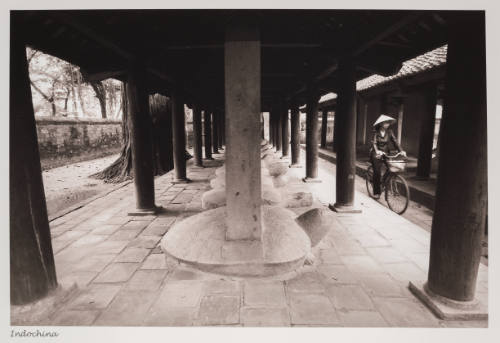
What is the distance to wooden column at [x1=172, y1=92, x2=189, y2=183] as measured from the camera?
312 inches

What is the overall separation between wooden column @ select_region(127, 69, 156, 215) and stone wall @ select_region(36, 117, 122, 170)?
10199 millimetres

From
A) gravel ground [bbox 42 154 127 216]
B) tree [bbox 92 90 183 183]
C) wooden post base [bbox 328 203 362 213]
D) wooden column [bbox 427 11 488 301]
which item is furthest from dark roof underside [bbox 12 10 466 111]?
tree [bbox 92 90 183 183]

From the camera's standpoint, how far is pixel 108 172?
1015cm

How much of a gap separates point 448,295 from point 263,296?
153 cm

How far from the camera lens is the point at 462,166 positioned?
2.27 m

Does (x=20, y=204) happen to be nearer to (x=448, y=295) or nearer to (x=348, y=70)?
(x=448, y=295)

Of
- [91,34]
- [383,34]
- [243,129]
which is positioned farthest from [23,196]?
[383,34]

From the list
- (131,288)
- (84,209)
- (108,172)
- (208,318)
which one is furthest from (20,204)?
(108,172)

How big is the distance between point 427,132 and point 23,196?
9.22 meters

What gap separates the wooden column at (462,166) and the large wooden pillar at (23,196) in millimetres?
3235

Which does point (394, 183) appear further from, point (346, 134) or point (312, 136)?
point (312, 136)

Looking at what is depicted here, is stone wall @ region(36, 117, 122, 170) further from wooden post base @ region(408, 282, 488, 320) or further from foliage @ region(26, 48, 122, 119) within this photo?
wooden post base @ region(408, 282, 488, 320)

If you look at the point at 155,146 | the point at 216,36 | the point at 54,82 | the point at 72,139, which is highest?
the point at 54,82

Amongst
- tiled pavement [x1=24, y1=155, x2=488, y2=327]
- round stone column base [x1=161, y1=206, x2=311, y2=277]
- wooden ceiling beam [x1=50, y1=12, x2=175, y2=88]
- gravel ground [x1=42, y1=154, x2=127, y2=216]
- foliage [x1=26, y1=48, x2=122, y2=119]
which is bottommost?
gravel ground [x1=42, y1=154, x2=127, y2=216]
